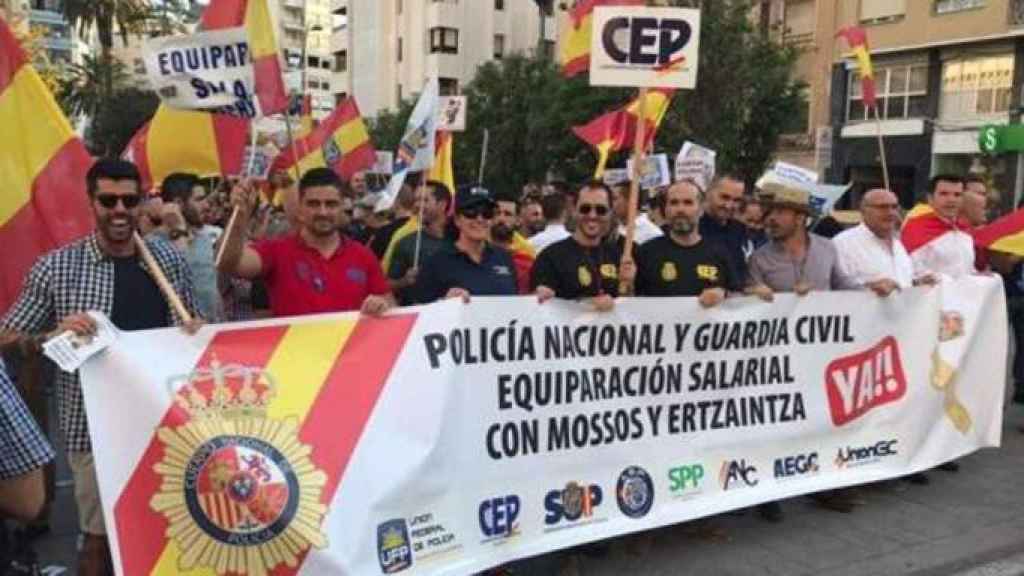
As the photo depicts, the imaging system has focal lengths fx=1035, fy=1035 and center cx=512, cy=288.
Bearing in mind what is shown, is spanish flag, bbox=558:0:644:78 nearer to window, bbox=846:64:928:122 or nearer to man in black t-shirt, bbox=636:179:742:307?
man in black t-shirt, bbox=636:179:742:307

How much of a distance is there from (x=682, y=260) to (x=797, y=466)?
1327mm

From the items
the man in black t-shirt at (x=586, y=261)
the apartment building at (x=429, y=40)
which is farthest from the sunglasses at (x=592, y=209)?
the apartment building at (x=429, y=40)

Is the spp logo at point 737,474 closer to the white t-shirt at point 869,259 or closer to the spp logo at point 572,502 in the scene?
the spp logo at point 572,502

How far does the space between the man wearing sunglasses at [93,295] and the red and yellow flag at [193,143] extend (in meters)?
2.01

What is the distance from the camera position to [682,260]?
5.25 m

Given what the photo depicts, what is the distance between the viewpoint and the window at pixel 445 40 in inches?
2149

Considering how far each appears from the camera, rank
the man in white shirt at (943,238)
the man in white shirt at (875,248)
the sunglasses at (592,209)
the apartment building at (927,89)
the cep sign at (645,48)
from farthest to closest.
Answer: the apartment building at (927,89) → the man in white shirt at (943,238) → the man in white shirt at (875,248) → the cep sign at (645,48) → the sunglasses at (592,209)

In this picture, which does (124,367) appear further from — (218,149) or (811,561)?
(811,561)

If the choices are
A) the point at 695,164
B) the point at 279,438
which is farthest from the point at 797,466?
the point at 695,164

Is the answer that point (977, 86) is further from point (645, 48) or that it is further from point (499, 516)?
point (499, 516)

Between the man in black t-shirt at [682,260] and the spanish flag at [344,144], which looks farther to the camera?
the spanish flag at [344,144]

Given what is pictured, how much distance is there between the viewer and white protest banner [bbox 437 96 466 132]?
1086 centimetres

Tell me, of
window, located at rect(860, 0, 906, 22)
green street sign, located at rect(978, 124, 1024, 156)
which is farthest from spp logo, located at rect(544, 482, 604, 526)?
window, located at rect(860, 0, 906, 22)

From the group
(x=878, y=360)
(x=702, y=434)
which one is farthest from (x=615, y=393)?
(x=878, y=360)
